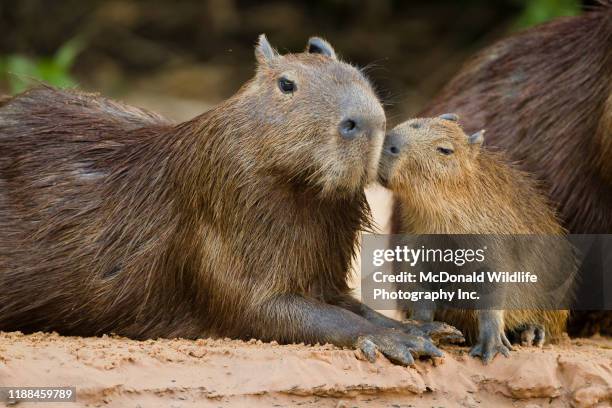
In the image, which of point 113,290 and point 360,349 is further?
point 113,290

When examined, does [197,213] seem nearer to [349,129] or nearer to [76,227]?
[76,227]

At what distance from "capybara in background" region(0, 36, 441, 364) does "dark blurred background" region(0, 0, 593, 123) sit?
824 cm

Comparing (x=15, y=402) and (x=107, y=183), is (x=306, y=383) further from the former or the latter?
(x=107, y=183)

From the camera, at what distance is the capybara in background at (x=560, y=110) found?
6.99 metres

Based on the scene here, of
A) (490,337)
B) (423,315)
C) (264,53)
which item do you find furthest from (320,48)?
(490,337)

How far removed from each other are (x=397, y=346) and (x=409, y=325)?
1.15 feet

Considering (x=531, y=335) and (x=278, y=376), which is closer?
(x=278, y=376)

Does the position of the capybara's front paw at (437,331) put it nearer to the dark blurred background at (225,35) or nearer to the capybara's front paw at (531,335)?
the capybara's front paw at (531,335)

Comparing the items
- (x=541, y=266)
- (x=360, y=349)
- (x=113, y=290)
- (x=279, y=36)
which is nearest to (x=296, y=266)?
(x=360, y=349)

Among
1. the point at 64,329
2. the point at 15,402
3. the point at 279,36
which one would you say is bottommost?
the point at 15,402

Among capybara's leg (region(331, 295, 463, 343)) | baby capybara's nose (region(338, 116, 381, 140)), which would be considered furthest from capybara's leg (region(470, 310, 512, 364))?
baby capybara's nose (region(338, 116, 381, 140))

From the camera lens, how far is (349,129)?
5.37 m

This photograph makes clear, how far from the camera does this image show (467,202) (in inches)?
236

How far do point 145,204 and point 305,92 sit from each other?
39.9 inches
